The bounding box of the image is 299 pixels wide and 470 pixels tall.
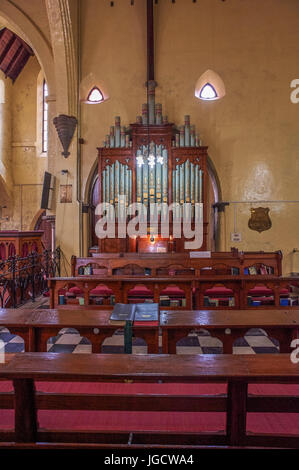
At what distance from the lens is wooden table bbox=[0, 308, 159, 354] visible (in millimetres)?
2580

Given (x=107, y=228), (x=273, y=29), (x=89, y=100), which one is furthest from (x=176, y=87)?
(x=107, y=228)

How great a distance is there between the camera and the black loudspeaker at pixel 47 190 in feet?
27.6

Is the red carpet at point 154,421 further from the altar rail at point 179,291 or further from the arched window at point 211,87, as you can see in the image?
the arched window at point 211,87

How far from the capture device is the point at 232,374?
1.43 meters

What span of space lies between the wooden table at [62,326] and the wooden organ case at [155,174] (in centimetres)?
526

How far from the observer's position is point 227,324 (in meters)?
2.52

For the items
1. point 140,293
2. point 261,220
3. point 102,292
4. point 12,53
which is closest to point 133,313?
point 140,293

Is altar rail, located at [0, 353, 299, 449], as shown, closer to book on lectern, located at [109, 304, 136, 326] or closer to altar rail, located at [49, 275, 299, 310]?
book on lectern, located at [109, 304, 136, 326]

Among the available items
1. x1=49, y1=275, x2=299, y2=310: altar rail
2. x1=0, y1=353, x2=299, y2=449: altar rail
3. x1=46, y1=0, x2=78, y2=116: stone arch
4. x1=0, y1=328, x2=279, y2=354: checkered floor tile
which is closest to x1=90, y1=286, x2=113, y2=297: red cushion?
x1=49, y1=275, x2=299, y2=310: altar rail

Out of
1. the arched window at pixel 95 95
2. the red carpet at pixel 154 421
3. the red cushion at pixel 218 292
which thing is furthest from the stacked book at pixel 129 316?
the arched window at pixel 95 95

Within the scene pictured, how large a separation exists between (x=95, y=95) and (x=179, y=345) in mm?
6554

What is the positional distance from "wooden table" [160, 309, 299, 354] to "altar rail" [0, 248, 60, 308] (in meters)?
3.57

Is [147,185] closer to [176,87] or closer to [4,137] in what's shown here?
[176,87]
